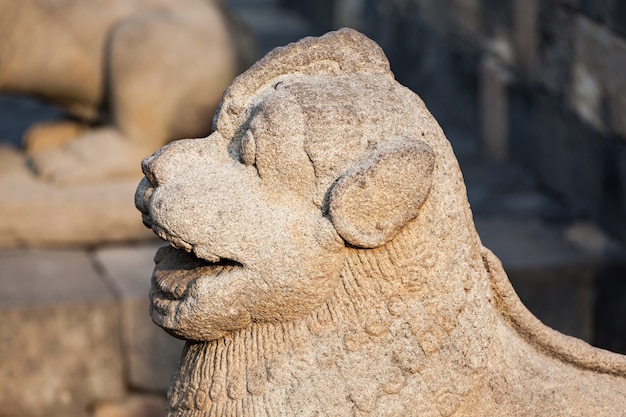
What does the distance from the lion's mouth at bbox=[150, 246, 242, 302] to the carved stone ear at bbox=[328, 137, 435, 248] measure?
0.63 ft

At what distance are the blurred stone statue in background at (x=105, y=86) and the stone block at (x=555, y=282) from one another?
1.26 metres

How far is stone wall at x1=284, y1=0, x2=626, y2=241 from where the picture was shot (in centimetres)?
409

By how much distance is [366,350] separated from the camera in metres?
1.71

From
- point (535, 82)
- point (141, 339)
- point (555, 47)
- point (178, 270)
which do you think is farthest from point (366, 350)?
point (535, 82)

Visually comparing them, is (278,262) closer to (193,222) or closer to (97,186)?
(193,222)

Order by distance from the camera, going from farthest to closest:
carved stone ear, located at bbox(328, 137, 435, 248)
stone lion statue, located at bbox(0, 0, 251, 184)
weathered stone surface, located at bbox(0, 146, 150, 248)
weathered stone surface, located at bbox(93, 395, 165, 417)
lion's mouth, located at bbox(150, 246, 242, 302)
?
stone lion statue, located at bbox(0, 0, 251, 184) → weathered stone surface, located at bbox(0, 146, 150, 248) → weathered stone surface, located at bbox(93, 395, 165, 417) → lion's mouth, located at bbox(150, 246, 242, 302) → carved stone ear, located at bbox(328, 137, 435, 248)

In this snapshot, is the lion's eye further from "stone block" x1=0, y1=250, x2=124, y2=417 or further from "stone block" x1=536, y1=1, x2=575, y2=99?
"stone block" x1=536, y1=1, x2=575, y2=99

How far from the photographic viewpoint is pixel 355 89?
1.76 m

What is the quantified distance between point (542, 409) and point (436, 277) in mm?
323

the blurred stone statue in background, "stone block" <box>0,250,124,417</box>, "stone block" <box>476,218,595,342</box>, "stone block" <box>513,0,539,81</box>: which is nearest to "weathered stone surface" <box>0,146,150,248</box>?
the blurred stone statue in background

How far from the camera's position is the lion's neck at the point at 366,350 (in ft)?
5.60

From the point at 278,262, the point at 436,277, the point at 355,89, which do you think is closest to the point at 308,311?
the point at 278,262

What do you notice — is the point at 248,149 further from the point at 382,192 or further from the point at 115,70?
the point at 115,70

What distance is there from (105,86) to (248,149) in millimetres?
2692
